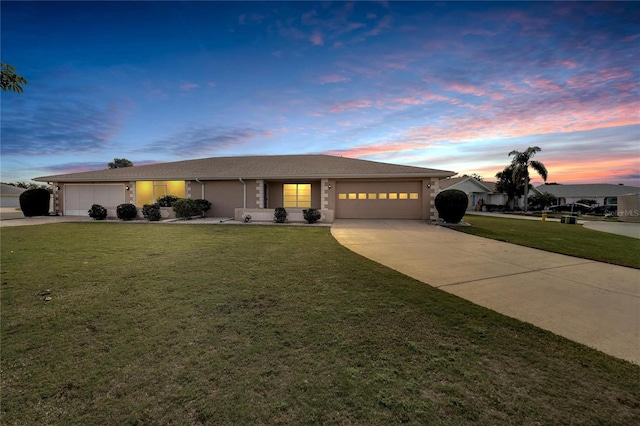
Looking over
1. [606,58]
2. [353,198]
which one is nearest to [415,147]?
[353,198]

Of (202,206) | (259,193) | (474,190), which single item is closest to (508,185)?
(474,190)

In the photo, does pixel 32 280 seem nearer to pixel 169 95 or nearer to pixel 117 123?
pixel 169 95

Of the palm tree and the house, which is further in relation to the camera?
the palm tree

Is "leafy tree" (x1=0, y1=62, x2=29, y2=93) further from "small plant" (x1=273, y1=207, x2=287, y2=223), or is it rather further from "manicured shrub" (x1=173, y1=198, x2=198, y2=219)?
"manicured shrub" (x1=173, y1=198, x2=198, y2=219)

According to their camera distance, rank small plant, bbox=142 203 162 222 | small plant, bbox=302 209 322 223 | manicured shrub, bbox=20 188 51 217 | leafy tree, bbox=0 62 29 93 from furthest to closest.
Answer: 1. manicured shrub, bbox=20 188 51 217
2. small plant, bbox=142 203 162 222
3. small plant, bbox=302 209 322 223
4. leafy tree, bbox=0 62 29 93

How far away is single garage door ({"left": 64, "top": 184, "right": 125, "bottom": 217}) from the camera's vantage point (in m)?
19.1

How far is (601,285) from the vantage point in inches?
192

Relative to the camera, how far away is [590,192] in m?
42.7

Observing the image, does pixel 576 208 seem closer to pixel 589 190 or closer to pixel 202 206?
pixel 589 190

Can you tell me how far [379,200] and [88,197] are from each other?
22.0 meters

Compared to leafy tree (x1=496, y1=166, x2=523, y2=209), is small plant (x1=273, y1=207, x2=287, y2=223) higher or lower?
lower

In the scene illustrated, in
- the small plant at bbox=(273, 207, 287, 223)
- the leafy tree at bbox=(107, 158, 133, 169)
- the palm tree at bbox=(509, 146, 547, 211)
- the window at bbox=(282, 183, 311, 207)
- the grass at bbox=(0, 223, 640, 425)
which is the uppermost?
the leafy tree at bbox=(107, 158, 133, 169)

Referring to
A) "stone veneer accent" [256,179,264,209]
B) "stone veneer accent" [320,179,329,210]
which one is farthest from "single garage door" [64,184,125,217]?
"stone veneer accent" [320,179,329,210]

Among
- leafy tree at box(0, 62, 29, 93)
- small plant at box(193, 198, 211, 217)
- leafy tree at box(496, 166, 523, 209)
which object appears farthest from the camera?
leafy tree at box(496, 166, 523, 209)
